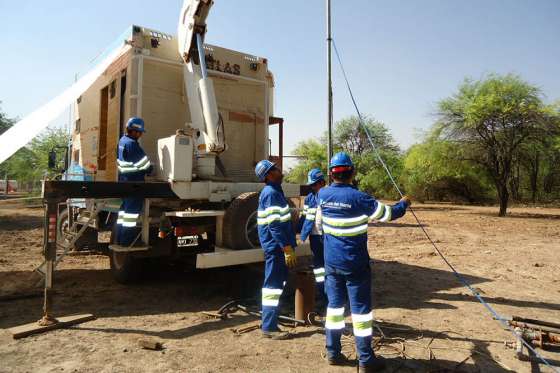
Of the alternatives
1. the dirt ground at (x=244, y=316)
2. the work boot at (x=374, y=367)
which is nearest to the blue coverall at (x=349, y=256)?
the work boot at (x=374, y=367)

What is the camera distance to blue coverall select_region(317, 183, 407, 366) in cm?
360

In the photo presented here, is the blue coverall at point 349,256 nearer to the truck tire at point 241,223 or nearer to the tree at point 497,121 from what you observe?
the truck tire at point 241,223

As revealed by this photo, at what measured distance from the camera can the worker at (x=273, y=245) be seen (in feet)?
14.3

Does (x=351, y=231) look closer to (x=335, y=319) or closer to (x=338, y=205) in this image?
(x=338, y=205)

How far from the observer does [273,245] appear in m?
4.57

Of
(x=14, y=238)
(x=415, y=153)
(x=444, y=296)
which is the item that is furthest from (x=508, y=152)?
(x=14, y=238)

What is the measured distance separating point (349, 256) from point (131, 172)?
342cm

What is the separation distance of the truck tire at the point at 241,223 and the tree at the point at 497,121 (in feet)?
56.2

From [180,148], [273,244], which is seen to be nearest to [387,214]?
[273,244]

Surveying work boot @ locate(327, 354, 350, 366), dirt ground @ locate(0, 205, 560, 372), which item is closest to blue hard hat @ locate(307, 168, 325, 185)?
dirt ground @ locate(0, 205, 560, 372)

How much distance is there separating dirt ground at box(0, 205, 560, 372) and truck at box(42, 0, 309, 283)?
66cm

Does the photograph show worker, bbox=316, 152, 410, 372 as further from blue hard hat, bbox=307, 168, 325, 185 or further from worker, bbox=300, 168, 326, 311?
blue hard hat, bbox=307, 168, 325, 185

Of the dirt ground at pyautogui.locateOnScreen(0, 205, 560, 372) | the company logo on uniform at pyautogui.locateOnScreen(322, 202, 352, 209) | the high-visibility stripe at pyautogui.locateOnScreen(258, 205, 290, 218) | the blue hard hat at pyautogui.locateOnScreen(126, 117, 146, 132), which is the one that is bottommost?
the dirt ground at pyautogui.locateOnScreen(0, 205, 560, 372)

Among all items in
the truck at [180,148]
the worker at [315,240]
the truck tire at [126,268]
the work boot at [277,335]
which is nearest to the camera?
the work boot at [277,335]
